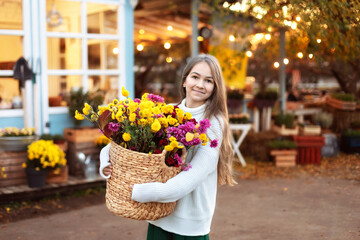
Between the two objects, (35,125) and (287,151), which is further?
(287,151)

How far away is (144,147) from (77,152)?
443 cm

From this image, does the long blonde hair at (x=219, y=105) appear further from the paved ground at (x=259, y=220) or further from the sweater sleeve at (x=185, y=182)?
the paved ground at (x=259, y=220)

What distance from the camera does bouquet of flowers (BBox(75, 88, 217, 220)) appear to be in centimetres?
212

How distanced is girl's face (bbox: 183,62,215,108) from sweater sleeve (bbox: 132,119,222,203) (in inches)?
8.0

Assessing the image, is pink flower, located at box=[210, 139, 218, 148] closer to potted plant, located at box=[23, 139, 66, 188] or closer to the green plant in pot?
potted plant, located at box=[23, 139, 66, 188]

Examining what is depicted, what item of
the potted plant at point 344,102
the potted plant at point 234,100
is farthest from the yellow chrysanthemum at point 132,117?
the potted plant at point 344,102

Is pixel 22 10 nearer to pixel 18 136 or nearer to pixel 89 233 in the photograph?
pixel 18 136

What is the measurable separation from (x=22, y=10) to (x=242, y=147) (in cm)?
474

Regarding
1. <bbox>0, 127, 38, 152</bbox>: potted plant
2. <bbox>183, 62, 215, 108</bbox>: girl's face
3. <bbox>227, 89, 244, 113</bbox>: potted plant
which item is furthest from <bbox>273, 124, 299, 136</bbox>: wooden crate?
<bbox>183, 62, 215, 108</bbox>: girl's face

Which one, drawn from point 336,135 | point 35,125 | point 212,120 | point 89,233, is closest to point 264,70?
point 336,135

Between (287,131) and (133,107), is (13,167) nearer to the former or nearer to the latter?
(133,107)

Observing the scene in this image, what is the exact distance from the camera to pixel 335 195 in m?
4.43

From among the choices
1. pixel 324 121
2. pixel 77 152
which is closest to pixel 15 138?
pixel 77 152

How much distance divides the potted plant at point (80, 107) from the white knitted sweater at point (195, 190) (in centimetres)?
404
